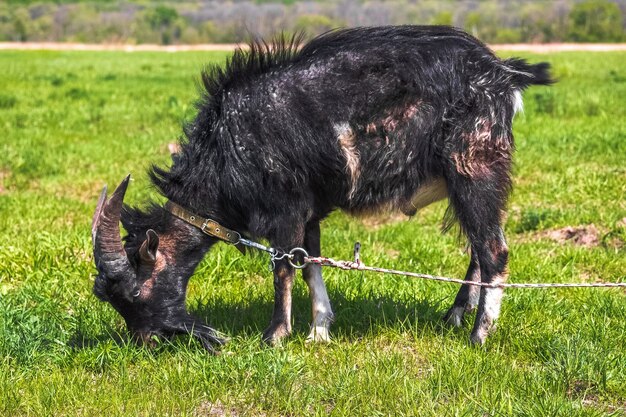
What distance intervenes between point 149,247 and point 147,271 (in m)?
0.17

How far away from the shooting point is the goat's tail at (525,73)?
5207 millimetres

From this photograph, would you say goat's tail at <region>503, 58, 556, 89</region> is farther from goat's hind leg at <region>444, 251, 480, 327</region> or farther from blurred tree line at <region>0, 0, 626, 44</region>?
blurred tree line at <region>0, 0, 626, 44</region>

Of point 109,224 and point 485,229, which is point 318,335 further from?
point 109,224

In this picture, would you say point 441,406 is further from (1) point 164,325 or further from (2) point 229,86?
(2) point 229,86

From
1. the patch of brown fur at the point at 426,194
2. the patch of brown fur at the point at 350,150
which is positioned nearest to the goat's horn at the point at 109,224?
the patch of brown fur at the point at 350,150

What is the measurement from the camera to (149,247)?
5023mm

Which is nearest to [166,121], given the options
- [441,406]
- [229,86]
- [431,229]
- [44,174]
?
[44,174]

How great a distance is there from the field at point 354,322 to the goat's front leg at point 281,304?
113 mm

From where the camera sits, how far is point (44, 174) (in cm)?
1073

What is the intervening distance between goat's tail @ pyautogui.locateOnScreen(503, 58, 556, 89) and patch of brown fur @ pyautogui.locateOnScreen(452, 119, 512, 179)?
14.5 inches

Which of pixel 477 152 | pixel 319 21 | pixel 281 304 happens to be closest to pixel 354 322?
pixel 281 304

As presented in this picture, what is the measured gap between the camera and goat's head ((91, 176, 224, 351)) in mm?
4844

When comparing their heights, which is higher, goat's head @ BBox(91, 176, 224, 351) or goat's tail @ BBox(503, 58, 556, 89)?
goat's tail @ BBox(503, 58, 556, 89)

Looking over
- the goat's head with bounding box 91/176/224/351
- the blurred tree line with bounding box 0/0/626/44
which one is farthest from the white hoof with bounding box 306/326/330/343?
the blurred tree line with bounding box 0/0/626/44
